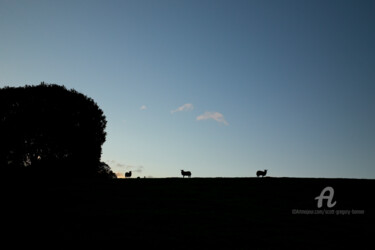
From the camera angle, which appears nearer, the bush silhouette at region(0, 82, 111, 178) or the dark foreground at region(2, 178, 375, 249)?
the dark foreground at region(2, 178, 375, 249)

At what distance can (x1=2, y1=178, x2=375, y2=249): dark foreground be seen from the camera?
16.0 m

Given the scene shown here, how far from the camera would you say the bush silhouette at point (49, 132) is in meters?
41.1

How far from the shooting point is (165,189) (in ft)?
104

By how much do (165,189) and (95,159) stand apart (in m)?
18.1

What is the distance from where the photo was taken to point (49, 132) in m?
42.1

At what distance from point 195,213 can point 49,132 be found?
93.8ft

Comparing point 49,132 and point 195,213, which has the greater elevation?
point 49,132

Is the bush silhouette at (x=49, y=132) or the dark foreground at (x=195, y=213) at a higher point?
the bush silhouette at (x=49, y=132)

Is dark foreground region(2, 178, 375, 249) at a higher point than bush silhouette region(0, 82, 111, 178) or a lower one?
lower

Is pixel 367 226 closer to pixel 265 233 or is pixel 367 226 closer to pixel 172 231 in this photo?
pixel 265 233

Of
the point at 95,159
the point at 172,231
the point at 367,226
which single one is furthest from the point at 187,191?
the point at 95,159

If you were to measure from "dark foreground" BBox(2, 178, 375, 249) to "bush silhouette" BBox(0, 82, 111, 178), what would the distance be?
10256mm

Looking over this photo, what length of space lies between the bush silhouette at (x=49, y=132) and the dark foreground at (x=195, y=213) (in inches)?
404

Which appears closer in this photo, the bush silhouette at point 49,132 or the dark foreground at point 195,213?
the dark foreground at point 195,213
